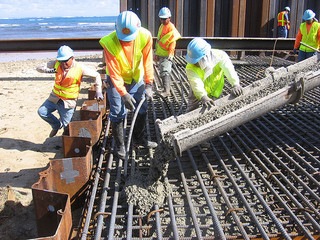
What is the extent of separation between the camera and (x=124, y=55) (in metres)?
3.39

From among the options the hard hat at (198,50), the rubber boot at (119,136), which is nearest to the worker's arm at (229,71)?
the hard hat at (198,50)

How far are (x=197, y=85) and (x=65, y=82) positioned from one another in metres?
1.93

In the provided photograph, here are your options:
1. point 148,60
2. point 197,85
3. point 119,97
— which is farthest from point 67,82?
point 197,85

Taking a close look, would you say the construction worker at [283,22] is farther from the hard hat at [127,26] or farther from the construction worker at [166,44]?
the hard hat at [127,26]

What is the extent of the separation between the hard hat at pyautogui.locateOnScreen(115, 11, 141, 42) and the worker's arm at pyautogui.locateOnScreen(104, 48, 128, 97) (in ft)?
0.83

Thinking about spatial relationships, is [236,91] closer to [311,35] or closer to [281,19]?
[311,35]

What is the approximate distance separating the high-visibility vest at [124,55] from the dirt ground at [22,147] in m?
1.69

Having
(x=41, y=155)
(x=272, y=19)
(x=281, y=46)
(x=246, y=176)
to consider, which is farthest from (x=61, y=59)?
(x=272, y=19)

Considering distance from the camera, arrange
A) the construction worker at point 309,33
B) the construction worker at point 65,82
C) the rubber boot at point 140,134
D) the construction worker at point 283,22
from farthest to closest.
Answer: the construction worker at point 283,22 < the construction worker at point 309,33 < the construction worker at point 65,82 < the rubber boot at point 140,134

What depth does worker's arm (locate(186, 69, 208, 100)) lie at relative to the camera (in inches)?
133

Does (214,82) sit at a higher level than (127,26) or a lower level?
lower

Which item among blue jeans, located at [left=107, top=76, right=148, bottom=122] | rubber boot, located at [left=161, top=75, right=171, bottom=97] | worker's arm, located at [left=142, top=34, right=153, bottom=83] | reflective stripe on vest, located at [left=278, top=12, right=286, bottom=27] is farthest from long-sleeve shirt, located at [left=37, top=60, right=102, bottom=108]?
reflective stripe on vest, located at [left=278, top=12, right=286, bottom=27]

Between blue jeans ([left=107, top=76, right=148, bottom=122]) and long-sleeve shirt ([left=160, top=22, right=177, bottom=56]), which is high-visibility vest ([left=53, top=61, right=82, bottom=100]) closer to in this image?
blue jeans ([left=107, top=76, right=148, bottom=122])

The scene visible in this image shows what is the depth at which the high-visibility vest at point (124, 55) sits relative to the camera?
3.31 metres
